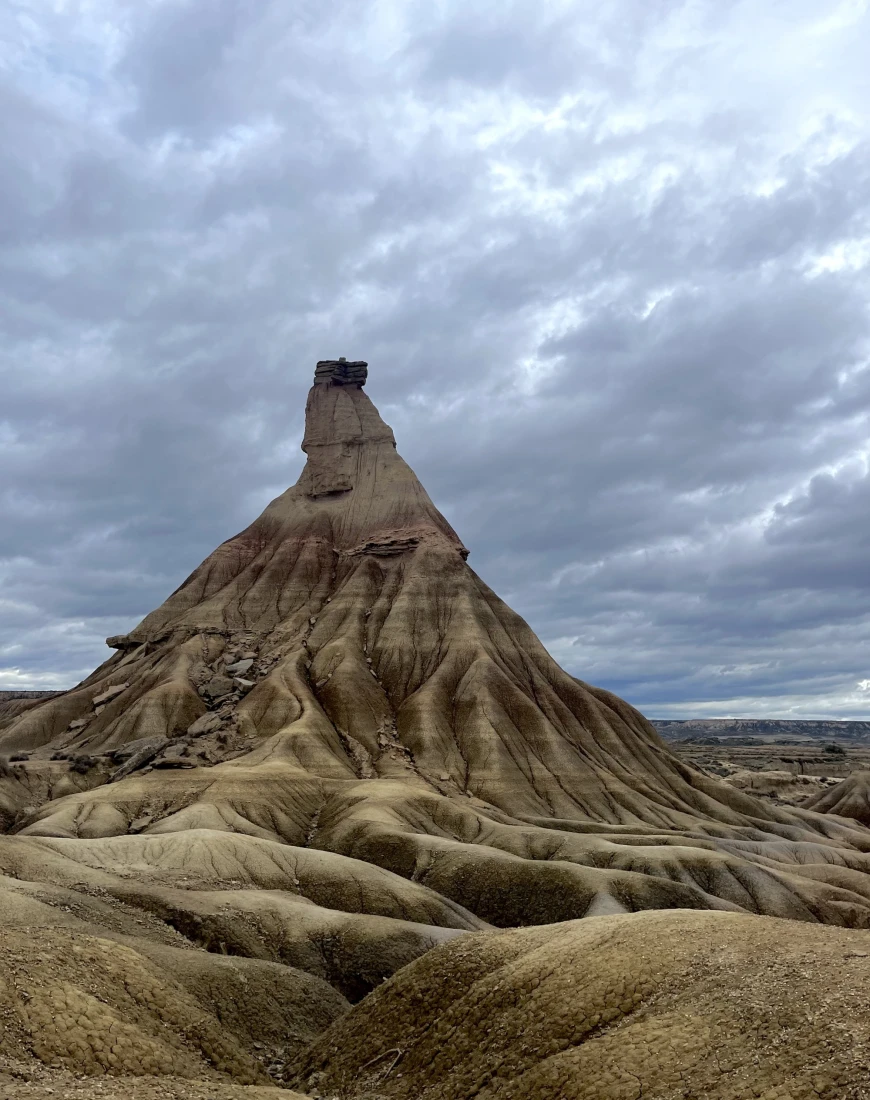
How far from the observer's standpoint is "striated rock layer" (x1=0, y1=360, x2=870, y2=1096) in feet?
152

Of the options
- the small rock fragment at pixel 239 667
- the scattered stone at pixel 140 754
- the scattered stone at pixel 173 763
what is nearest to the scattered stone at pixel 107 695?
the small rock fragment at pixel 239 667

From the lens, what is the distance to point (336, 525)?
6033 inches

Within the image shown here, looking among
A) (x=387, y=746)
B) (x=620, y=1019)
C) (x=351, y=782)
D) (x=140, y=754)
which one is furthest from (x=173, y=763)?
(x=620, y=1019)

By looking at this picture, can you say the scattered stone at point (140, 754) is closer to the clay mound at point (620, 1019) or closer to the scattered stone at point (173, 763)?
the scattered stone at point (173, 763)

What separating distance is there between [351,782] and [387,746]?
46.5ft

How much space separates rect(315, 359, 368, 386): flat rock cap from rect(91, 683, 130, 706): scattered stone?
73317 mm

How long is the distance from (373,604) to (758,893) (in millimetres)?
77018

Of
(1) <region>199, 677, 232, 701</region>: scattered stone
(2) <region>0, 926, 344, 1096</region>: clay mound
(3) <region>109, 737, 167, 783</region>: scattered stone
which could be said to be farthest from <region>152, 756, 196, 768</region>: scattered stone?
(2) <region>0, 926, 344, 1096</region>: clay mound

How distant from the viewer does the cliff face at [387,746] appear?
222 ft

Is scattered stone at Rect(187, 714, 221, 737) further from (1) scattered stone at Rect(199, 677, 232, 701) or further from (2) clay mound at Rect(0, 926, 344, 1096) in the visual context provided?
(2) clay mound at Rect(0, 926, 344, 1096)

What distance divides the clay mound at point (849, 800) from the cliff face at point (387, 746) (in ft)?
40.0

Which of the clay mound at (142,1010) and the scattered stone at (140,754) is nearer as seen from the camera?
the clay mound at (142,1010)

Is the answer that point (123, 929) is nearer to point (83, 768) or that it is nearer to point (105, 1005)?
point (105, 1005)

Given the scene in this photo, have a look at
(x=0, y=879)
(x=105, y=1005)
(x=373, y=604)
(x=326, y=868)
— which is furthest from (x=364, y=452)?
(x=105, y=1005)
